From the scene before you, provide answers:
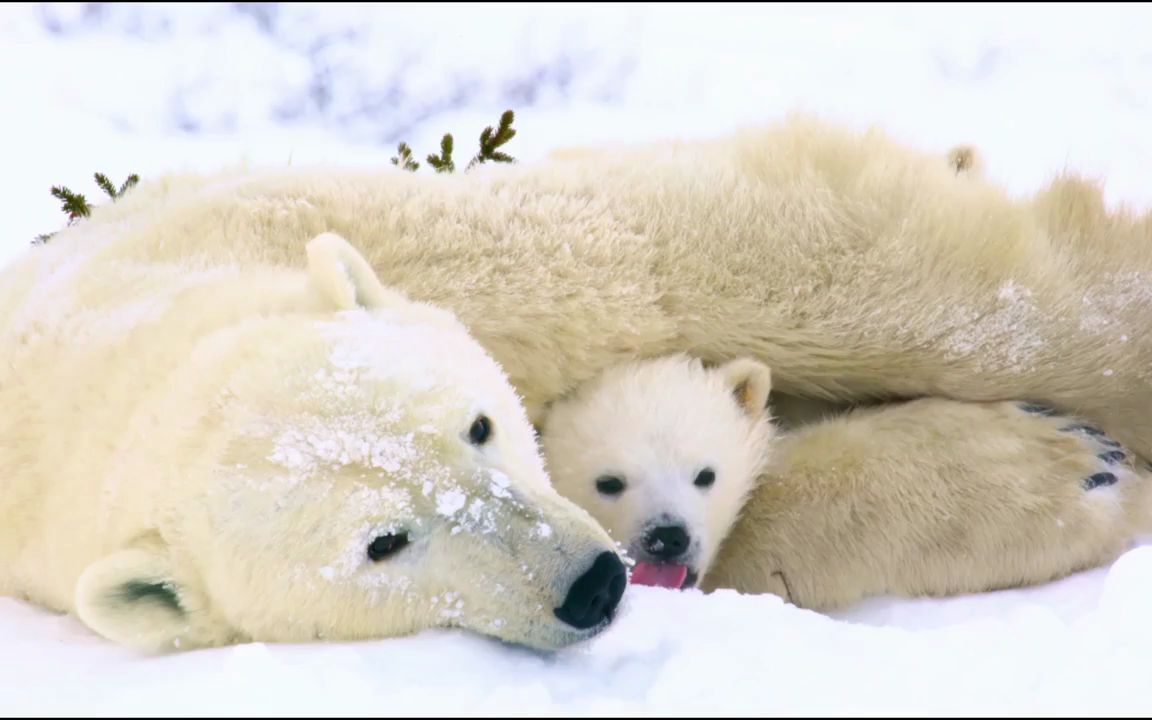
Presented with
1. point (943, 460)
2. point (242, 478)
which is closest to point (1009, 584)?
point (943, 460)

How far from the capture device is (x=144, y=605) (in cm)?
184

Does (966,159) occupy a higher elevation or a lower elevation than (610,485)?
higher

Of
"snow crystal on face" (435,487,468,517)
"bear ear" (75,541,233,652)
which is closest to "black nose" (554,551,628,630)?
"snow crystal on face" (435,487,468,517)

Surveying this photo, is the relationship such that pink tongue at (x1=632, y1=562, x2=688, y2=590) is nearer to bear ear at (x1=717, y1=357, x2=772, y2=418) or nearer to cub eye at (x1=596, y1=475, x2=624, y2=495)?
cub eye at (x1=596, y1=475, x2=624, y2=495)

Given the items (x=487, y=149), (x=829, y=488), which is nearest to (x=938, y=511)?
(x=829, y=488)

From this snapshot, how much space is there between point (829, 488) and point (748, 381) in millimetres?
361

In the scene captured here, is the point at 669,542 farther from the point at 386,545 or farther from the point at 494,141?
the point at 494,141

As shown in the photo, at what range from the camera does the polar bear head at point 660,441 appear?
9.47 ft

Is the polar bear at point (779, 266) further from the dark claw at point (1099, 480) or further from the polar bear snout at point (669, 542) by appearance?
the polar bear snout at point (669, 542)

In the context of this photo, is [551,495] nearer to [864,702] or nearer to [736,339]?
[864,702]

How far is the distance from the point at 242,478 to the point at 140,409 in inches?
13.6

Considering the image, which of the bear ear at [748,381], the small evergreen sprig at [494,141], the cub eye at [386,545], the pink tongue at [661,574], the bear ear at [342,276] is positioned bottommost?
the pink tongue at [661,574]

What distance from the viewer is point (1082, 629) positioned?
69.9 inches

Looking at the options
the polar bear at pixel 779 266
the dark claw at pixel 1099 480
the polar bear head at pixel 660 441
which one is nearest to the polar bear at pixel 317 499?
the polar bear at pixel 779 266
